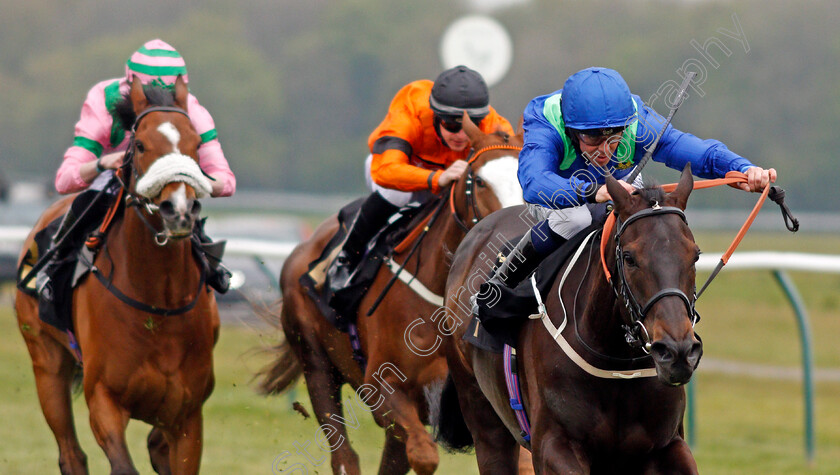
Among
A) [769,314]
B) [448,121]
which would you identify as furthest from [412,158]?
[769,314]

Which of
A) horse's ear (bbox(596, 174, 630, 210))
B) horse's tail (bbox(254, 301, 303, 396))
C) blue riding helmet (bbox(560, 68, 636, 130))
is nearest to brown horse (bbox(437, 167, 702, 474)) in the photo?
horse's ear (bbox(596, 174, 630, 210))

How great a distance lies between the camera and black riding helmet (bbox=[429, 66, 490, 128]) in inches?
219

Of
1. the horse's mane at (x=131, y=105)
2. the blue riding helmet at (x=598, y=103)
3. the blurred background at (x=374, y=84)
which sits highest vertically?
the blue riding helmet at (x=598, y=103)

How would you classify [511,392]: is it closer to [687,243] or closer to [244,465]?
[687,243]

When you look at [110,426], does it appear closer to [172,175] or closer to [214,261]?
[214,261]

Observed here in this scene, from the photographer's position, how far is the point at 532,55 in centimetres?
3891

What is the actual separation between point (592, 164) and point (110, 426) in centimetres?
229

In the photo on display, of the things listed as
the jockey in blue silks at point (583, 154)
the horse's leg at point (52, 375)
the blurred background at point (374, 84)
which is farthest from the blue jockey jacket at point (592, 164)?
the blurred background at point (374, 84)

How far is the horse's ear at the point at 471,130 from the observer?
17.5ft

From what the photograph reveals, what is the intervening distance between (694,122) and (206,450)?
26.7 m

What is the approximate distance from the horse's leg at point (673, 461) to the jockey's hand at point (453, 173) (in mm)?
1887

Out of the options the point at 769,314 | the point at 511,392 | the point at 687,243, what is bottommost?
the point at 769,314

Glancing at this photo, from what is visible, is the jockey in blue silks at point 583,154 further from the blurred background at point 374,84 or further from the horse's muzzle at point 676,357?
the blurred background at point 374,84

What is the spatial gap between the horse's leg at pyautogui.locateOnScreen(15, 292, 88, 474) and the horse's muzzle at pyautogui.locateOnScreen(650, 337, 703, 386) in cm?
338
